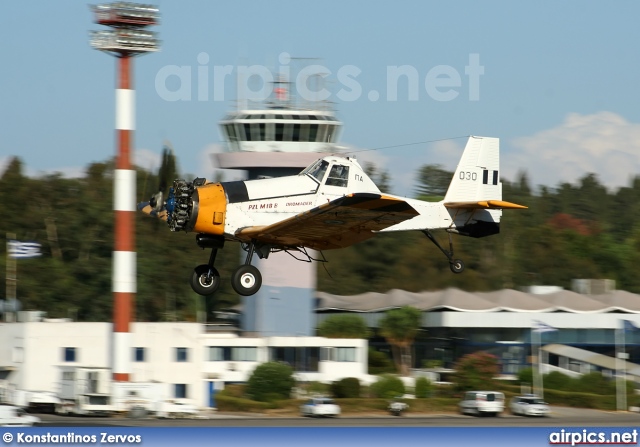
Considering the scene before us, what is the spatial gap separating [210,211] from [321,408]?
2138 cm

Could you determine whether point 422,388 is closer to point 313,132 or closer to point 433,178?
point 313,132

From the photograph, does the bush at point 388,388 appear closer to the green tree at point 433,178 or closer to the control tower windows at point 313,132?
the control tower windows at point 313,132

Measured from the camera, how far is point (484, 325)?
58.4m

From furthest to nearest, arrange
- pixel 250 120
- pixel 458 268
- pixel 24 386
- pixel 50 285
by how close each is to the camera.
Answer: pixel 50 285 → pixel 250 120 → pixel 24 386 → pixel 458 268

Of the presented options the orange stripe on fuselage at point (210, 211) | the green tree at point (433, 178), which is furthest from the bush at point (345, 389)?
the green tree at point (433, 178)

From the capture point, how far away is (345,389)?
47.4 meters

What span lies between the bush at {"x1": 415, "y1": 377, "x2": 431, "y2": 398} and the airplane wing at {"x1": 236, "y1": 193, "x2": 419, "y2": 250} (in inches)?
960

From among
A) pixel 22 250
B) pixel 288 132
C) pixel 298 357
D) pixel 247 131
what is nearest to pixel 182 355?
pixel 298 357

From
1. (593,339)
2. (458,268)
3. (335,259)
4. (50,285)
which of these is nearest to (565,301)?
(593,339)

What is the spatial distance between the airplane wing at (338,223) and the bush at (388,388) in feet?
77.4

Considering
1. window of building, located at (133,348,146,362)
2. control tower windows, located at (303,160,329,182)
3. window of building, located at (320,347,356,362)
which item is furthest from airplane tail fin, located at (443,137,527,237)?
A: window of building, located at (320,347,356,362)

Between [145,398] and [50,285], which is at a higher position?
[50,285]

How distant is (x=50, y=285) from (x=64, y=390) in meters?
30.2

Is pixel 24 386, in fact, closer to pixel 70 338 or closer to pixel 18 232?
pixel 70 338
